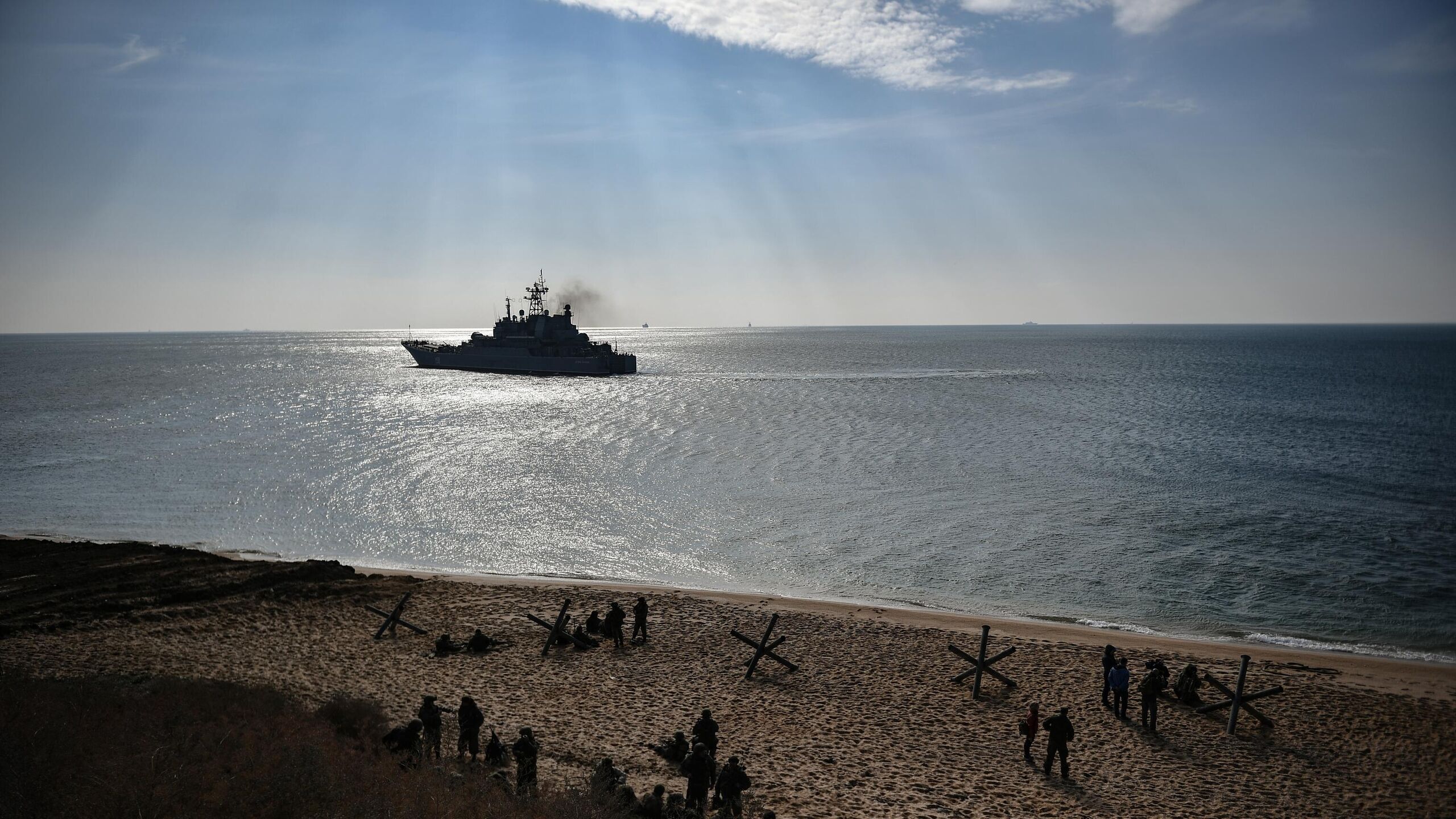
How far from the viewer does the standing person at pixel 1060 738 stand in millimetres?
12070

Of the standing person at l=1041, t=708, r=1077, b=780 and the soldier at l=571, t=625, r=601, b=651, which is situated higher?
the standing person at l=1041, t=708, r=1077, b=780

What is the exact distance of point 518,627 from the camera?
19.1 meters

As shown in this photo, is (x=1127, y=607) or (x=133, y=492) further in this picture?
(x=133, y=492)

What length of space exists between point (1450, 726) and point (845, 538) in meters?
17.0

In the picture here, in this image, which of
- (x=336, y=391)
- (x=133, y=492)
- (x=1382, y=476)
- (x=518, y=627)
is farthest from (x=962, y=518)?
(x=336, y=391)

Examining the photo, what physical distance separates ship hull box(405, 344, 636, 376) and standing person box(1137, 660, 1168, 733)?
87.3 meters

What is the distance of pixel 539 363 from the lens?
100250 millimetres

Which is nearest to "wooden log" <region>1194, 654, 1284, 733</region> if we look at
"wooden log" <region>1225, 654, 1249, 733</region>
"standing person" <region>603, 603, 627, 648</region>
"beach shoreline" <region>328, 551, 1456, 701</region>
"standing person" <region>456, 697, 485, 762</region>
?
"wooden log" <region>1225, 654, 1249, 733</region>

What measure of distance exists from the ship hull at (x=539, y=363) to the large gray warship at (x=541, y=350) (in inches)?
2.8

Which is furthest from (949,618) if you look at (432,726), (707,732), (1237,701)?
(432,726)

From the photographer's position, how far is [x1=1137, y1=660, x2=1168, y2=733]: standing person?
→ 46.5 ft

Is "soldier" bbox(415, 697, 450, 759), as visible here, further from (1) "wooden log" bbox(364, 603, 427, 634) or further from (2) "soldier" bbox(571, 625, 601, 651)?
(1) "wooden log" bbox(364, 603, 427, 634)

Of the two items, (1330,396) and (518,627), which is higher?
(1330,396)

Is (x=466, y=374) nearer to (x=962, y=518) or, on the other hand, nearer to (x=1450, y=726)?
(x=962, y=518)
